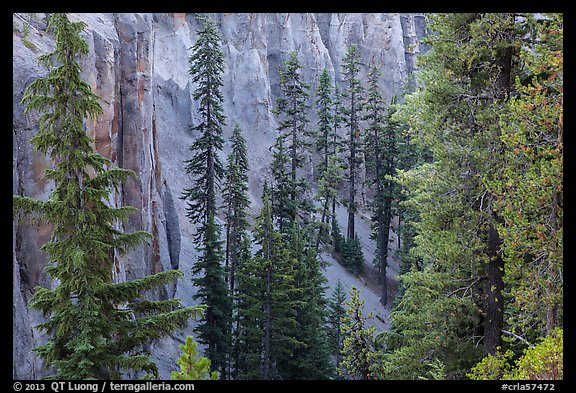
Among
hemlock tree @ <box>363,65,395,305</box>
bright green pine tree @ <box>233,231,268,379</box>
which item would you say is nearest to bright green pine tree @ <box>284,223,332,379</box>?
bright green pine tree @ <box>233,231,268,379</box>

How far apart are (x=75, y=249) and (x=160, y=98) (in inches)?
1403

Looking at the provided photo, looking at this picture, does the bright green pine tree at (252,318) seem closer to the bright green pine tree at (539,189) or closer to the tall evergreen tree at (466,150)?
the tall evergreen tree at (466,150)

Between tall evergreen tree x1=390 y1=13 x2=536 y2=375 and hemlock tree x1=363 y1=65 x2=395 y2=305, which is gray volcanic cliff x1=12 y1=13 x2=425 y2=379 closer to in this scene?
tall evergreen tree x1=390 y1=13 x2=536 y2=375

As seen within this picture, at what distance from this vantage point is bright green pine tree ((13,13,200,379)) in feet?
29.1

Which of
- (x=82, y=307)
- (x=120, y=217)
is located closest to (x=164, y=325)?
(x=82, y=307)

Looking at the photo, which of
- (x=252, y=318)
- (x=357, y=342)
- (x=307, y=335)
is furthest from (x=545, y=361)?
(x=307, y=335)

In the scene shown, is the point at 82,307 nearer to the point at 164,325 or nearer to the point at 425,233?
the point at 164,325

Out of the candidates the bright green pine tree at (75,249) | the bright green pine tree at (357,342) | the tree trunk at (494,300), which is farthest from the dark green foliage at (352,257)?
the bright green pine tree at (75,249)

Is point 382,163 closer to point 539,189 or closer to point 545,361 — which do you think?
point 539,189

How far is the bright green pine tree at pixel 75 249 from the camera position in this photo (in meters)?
8.87

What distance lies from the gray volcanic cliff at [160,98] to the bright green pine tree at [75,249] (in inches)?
29.8

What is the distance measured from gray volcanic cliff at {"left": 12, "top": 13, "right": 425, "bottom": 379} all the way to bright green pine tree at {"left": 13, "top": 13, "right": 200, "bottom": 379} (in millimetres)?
757
